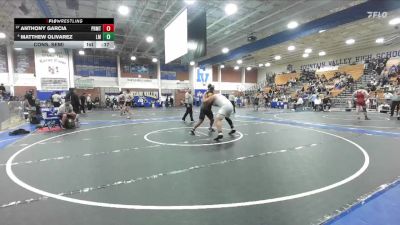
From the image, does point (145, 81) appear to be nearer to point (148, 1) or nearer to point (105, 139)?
point (148, 1)

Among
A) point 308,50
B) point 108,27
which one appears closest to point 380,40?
point 308,50

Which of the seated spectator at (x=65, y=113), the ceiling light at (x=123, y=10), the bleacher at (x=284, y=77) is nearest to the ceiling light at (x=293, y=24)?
the ceiling light at (x=123, y=10)

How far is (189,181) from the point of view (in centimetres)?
330

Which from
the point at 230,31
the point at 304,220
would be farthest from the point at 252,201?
the point at 230,31

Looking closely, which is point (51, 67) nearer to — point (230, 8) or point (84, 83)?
point (84, 83)

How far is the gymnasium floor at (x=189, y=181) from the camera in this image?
2369mm

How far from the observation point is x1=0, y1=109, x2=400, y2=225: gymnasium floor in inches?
93.3

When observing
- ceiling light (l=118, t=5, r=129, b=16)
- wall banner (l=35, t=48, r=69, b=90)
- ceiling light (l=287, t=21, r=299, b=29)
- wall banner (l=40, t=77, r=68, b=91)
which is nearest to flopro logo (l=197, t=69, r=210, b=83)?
wall banner (l=35, t=48, r=69, b=90)

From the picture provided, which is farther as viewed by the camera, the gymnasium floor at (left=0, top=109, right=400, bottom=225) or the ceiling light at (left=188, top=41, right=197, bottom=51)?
the ceiling light at (left=188, top=41, right=197, bottom=51)

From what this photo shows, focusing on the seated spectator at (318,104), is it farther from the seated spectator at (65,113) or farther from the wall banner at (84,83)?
the wall banner at (84,83)

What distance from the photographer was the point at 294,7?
13586 mm

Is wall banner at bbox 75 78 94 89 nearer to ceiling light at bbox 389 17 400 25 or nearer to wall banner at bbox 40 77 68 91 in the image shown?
wall banner at bbox 40 77 68 91
